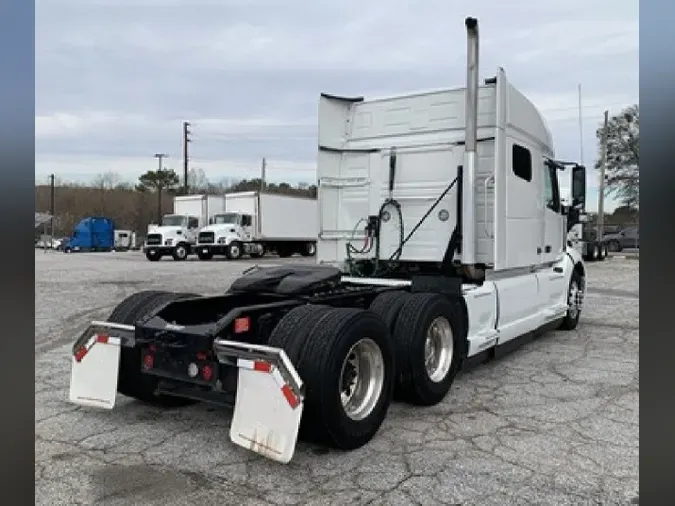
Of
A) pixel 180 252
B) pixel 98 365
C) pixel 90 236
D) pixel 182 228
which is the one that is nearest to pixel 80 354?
pixel 98 365

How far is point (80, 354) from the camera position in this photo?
4527 mm

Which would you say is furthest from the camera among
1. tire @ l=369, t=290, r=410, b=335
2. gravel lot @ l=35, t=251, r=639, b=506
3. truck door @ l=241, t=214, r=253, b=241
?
truck door @ l=241, t=214, r=253, b=241

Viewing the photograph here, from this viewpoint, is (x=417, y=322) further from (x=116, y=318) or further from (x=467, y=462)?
(x=116, y=318)

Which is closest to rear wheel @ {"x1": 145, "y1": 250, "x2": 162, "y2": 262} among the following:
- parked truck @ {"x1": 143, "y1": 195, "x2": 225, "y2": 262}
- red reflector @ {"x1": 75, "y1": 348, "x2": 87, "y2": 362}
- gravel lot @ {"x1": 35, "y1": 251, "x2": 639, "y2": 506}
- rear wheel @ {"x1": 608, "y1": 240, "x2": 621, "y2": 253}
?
parked truck @ {"x1": 143, "y1": 195, "x2": 225, "y2": 262}

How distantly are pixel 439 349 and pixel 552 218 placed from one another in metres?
3.53

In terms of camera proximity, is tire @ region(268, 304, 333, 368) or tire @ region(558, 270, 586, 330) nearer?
tire @ region(268, 304, 333, 368)

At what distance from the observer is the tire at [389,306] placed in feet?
16.1

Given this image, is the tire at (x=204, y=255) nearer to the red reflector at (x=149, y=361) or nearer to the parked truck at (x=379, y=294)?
the parked truck at (x=379, y=294)

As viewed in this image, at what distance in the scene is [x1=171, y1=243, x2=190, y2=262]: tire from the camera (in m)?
30.6

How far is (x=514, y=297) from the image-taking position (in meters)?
6.64

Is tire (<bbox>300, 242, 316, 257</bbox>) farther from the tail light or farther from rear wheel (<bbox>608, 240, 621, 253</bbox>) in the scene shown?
the tail light

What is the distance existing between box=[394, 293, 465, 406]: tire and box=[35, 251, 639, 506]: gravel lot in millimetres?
174
